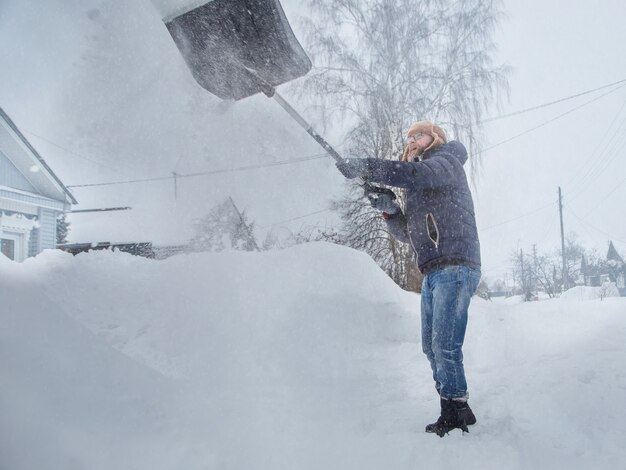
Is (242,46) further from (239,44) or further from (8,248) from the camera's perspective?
(8,248)

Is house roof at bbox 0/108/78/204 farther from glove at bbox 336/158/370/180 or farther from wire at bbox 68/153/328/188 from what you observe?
glove at bbox 336/158/370/180

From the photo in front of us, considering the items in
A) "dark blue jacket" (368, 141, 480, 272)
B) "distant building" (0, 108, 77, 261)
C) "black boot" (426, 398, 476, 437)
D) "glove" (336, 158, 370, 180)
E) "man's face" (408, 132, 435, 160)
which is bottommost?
"black boot" (426, 398, 476, 437)

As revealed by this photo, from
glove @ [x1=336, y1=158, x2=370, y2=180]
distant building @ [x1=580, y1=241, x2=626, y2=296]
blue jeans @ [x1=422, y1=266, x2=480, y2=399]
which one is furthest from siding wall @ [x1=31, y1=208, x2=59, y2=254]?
distant building @ [x1=580, y1=241, x2=626, y2=296]

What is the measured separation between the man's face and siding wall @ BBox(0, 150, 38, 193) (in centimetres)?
573

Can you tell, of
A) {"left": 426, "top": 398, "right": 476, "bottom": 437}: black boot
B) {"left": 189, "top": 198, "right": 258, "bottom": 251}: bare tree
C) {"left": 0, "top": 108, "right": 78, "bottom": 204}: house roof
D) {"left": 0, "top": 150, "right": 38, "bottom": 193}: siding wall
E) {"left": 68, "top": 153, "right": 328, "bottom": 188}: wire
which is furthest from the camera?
{"left": 189, "top": 198, "right": 258, "bottom": 251}: bare tree

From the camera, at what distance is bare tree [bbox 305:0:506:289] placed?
6.95 m

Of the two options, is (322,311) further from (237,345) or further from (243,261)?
(243,261)

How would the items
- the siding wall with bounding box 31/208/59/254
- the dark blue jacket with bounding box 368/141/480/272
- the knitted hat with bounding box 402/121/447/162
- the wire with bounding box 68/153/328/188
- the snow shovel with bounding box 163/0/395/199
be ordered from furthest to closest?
the siding wall with bounding box 31/208/59/254 → the wire with bounding box 68/153/328/188 → the snow shovel with bounding box 163/0/395/199 → the knitted hat with bounding box 402/121/447/162 → the dark blue jacket with bounding box 368/141/480/272

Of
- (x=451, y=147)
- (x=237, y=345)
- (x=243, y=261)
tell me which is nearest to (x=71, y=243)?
(x=243, y=261)

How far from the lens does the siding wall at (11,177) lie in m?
5.19

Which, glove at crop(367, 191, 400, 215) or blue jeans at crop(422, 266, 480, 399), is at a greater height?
glove at crop(367, 191, 400, 215)

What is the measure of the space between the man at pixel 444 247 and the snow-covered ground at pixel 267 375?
17cm

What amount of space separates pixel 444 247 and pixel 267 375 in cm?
120

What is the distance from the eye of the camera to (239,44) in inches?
85.2
